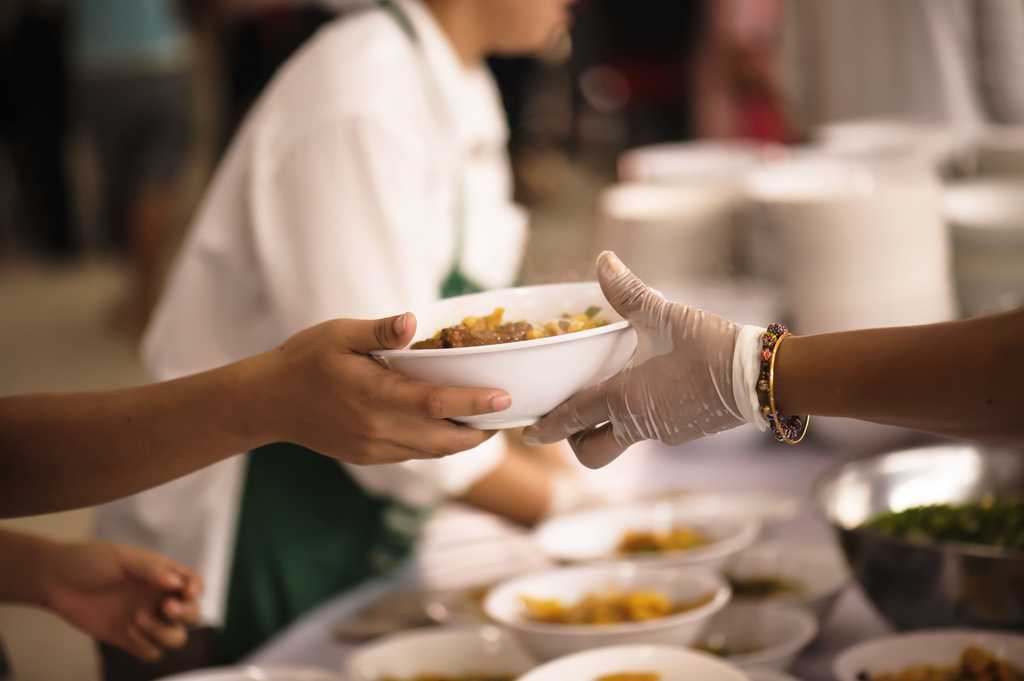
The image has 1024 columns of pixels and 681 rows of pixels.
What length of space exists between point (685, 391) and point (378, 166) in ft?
2.16

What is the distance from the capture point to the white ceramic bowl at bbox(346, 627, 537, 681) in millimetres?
1227

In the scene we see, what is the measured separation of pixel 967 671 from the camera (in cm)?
107

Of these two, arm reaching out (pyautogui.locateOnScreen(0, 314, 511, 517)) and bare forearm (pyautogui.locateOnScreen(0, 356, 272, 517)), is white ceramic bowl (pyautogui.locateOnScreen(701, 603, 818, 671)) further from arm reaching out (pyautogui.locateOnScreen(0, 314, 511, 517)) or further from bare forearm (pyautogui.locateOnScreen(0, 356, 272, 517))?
bare forearm (pyautogui.locateOnScreen(0, 356, 272, 517))

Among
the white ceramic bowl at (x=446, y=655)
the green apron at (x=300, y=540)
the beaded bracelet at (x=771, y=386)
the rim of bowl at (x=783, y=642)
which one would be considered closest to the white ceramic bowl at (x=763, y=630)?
the rim of bowl at (x=783, y=642)

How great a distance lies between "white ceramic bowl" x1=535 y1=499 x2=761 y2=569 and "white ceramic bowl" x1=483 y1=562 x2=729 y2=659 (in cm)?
11

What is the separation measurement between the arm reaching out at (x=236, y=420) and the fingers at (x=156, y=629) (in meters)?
0.19

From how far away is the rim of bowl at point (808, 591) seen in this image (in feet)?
4.11

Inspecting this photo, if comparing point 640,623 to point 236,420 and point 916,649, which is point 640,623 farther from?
point 236,420

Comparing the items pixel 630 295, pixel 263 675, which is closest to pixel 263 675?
pixel 263 675

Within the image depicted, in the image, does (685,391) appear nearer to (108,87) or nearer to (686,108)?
(686,108)

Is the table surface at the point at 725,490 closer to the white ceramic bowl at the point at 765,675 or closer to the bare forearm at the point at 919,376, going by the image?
the white ceramic bowl at the point at 765,675

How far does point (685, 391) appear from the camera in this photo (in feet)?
3.00

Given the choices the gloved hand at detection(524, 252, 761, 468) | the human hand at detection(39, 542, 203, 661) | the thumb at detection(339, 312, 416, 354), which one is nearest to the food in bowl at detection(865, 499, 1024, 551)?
the gloved hand at detection(524, 252, 761, 468)

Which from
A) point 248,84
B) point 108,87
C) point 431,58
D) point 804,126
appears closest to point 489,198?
point 431,58
